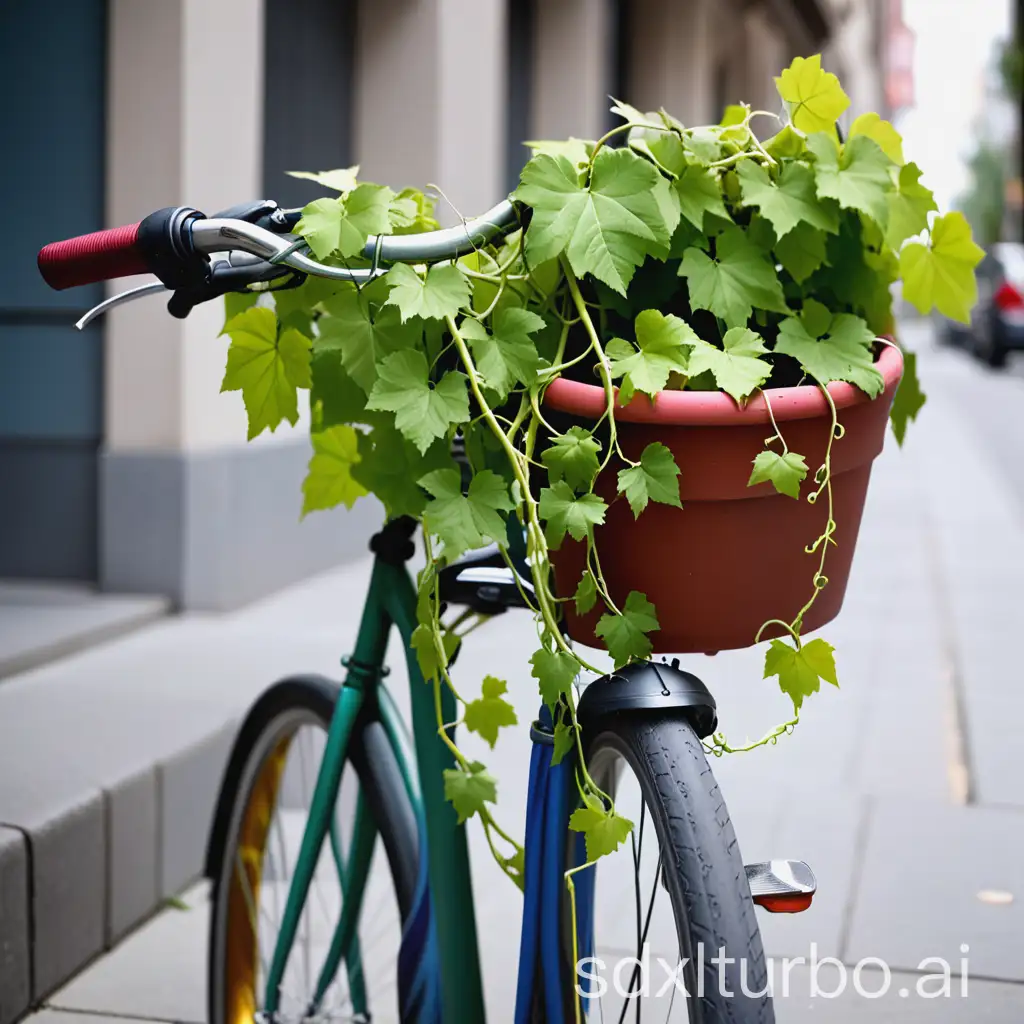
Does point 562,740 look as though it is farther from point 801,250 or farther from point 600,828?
point 801,250

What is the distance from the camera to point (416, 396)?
1.64 metres

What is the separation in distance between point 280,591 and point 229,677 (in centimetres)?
175

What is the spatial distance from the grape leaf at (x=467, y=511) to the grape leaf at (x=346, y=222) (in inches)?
10.6

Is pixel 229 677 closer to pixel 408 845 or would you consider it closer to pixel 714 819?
pixel 408 845

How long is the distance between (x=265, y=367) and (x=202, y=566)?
3.57 meters

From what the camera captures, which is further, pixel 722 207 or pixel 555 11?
pixel 555 11

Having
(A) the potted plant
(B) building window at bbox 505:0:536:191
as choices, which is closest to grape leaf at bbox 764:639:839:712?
(A) the potted plant

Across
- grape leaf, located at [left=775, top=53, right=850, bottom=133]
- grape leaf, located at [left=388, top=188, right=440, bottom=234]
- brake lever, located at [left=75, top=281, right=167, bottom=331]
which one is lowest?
brake lever, located at [left=75, top=281, right=167, bottom=331]

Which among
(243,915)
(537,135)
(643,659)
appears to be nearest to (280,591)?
(243,915)

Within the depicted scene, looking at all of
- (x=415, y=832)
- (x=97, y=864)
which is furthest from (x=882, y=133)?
(x=97, y=864)

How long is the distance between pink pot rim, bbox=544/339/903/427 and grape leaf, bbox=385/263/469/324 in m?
0.14

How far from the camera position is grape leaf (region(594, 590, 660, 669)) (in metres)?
1.61

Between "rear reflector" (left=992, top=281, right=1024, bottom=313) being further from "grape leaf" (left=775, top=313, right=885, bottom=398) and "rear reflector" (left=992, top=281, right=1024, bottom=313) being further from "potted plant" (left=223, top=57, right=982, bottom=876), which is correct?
"grape leaf" (left=775, top=313, right=885, bottom=398)

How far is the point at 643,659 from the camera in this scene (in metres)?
1.64
